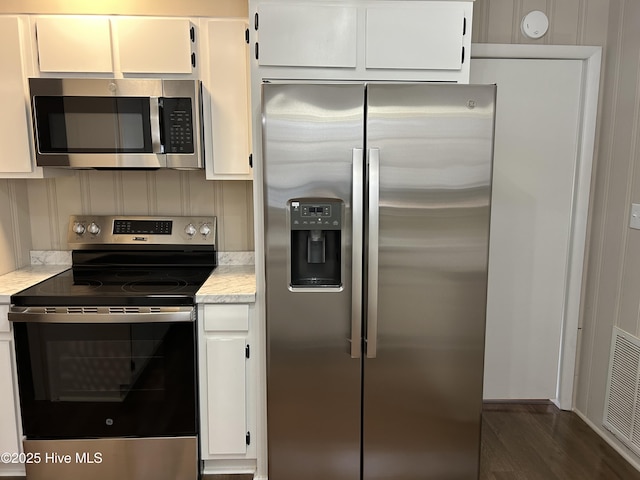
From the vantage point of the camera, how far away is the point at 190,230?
258cm

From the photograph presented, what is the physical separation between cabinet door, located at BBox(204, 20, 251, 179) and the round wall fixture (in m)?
1.50

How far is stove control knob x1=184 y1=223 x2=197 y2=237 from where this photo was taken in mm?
2582

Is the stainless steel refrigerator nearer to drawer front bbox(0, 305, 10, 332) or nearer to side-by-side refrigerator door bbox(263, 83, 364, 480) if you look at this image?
side-by-side refrigerator door bbox(263, 83, 364, 480)

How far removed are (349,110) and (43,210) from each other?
1847 millimetres

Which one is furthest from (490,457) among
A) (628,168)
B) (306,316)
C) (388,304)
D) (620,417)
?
(628,168)

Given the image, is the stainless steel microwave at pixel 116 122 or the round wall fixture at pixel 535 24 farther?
the round wall fixture at pixel 535 24

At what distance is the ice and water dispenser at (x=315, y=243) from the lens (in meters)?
1.87

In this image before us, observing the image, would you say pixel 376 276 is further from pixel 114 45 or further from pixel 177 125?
pixel 114 45

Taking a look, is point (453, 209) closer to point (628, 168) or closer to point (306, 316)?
point (306, 316)

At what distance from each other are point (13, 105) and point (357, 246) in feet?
5.75

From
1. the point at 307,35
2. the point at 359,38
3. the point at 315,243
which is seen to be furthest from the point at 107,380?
the point at 359,38

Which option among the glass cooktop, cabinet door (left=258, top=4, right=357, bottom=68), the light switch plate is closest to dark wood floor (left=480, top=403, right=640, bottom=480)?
the light switch plate

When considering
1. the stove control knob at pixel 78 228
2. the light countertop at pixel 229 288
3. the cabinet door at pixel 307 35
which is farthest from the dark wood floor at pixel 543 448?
the stove control knob at pixel 78 228

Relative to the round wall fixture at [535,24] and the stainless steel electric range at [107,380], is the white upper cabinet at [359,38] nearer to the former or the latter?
the round wall fixture at [535,24]
